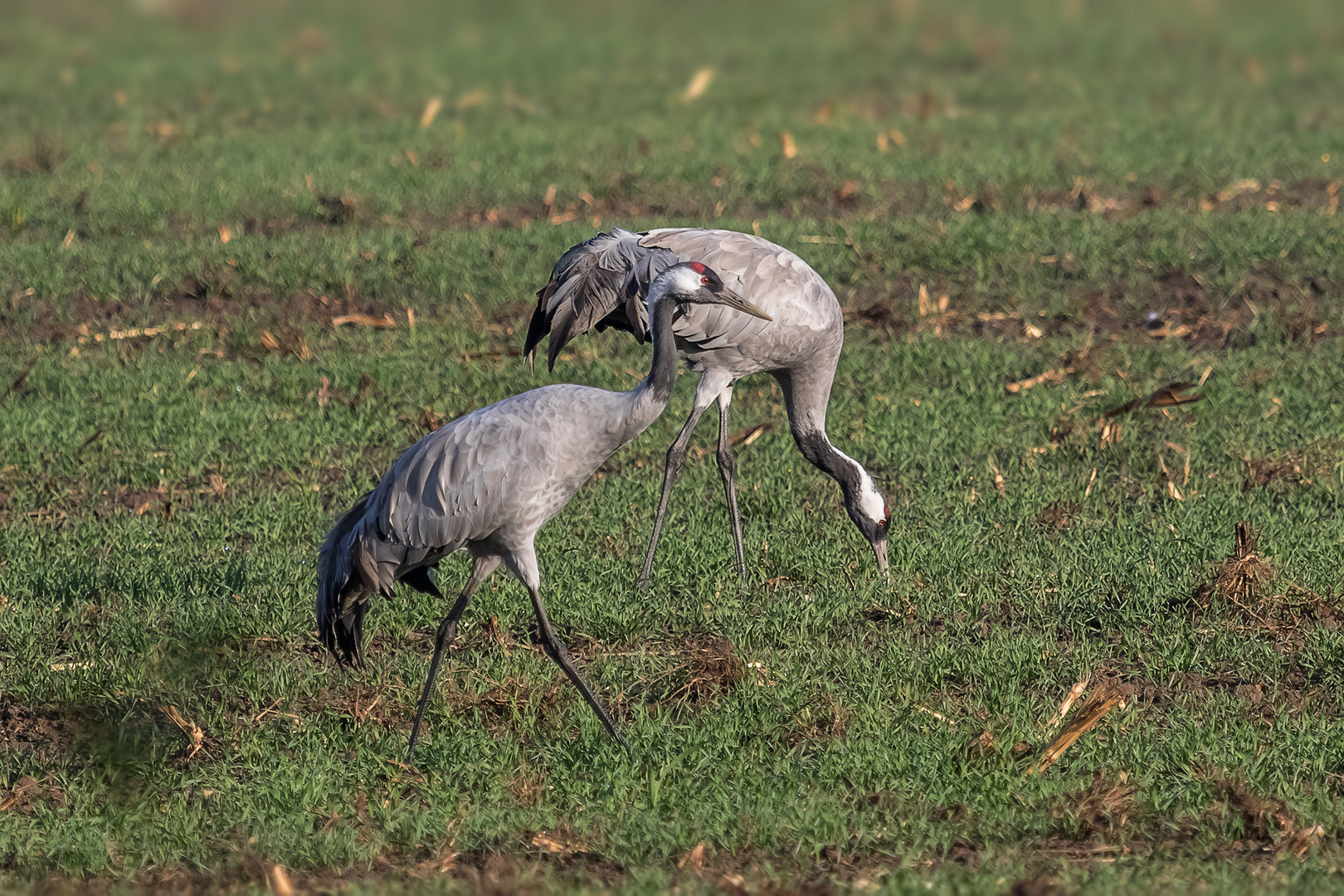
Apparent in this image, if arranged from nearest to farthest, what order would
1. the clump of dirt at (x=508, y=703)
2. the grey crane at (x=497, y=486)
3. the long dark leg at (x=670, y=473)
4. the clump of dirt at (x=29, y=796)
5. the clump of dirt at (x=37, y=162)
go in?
the clump of dirt at (x=29, y=796)
the grey crane at (x=497, y=486)
the clump of dirt at (x=508, y=703)
the long dark leg at (x=670, y=473)
the clump of dirt at (x=37, y=162)

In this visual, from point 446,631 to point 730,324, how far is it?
2.25 metres

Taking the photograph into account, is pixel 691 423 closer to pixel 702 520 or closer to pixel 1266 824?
pixel 702 520

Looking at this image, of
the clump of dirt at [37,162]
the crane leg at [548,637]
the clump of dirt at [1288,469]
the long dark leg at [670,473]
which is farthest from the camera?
the clump of dirt at [37,162]

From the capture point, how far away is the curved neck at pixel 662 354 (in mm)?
4977

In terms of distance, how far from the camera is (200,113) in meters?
16.0

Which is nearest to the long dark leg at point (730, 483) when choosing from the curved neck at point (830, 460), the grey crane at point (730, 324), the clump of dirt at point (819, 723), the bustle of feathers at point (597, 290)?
the grey crane at point (730, 324)

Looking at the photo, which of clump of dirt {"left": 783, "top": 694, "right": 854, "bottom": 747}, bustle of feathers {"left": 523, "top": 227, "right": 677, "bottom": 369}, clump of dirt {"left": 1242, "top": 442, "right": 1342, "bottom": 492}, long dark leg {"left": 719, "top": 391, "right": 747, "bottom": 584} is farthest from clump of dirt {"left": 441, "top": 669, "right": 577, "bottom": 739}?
clump of dirt {"left": 1242, "top": 442, "right": 1342, "bottom": 492}

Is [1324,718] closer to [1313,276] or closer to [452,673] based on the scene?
[452,673]

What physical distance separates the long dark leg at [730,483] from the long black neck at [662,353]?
148cm

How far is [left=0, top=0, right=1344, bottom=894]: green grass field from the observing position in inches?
175

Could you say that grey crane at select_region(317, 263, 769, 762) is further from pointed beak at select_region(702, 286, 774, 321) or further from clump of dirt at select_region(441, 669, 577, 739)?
clump of dirt at select_region(441, 669, 577, 739)

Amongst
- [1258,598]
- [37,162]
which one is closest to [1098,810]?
[1258,598]

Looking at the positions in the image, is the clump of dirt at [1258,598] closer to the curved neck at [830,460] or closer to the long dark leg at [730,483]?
the curved neck at [830,460]

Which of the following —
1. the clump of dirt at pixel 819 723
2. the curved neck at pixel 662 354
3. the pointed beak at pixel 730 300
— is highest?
the pointed beak at pixel 730 300
